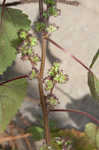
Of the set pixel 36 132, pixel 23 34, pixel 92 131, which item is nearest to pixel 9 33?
pixel 23 34

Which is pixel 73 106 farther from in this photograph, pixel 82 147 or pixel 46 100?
pixel 46 100

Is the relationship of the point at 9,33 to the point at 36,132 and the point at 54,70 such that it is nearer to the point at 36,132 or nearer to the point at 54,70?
the point at 54,70

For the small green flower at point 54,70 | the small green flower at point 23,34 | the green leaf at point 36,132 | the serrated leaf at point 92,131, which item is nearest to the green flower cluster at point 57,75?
the small green flower at point 54,70

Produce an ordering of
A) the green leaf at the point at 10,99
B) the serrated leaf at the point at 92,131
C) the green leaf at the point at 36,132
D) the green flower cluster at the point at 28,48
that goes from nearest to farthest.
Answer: the green leaf at the point at 10,99 < the green flower cluster at the point at 28,48 < the serrated leaf at the point at 92,131 < the green leaf at the point at 36,132

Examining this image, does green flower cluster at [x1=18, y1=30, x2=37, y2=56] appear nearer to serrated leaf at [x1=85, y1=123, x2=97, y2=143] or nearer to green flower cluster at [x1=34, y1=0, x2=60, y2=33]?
green flower cluster at [x1=34, y1=0, x2=60, y2=33]

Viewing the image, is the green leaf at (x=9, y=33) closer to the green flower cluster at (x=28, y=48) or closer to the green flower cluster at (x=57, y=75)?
the green flower cluster at (x=28, y=48)

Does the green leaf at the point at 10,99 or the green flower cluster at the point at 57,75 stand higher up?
the green flower cluster at the point at 57,75

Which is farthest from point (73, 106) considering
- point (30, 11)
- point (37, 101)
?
point (30, 11)

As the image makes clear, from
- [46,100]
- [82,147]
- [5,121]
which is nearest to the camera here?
[5,121]
